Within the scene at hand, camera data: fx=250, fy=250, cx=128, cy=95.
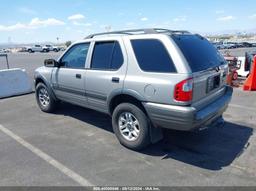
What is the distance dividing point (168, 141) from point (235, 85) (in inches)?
224

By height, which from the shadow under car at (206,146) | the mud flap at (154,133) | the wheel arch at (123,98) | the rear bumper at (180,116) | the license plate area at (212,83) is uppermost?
the license plate area at (212,83)

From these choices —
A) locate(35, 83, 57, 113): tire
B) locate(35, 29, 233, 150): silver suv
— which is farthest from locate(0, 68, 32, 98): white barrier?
locate(35, 29, 233, 150): silver suv

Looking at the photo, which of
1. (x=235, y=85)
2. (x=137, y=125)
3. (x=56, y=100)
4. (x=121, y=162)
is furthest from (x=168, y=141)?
(x=235, y=85)

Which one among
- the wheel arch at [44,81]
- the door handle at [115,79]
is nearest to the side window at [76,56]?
the wheel arch at [44,81]

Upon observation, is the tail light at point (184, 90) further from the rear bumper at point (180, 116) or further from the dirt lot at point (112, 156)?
the dirt lot at point (112, 156)

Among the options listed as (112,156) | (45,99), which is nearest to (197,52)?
(112,156)

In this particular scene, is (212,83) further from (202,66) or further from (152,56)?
(152,56)

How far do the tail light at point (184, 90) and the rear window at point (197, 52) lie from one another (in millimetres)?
248

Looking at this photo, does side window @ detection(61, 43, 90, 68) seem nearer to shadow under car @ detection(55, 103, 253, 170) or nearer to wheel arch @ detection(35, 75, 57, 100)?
wheel arch @ detection(35, 75, 57, 100)

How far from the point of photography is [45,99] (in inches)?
253

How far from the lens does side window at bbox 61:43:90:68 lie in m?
5.00

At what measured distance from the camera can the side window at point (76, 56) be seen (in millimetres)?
4996

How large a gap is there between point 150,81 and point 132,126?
93cm

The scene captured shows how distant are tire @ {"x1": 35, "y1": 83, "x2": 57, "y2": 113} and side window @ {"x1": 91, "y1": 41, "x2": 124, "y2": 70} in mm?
1956
